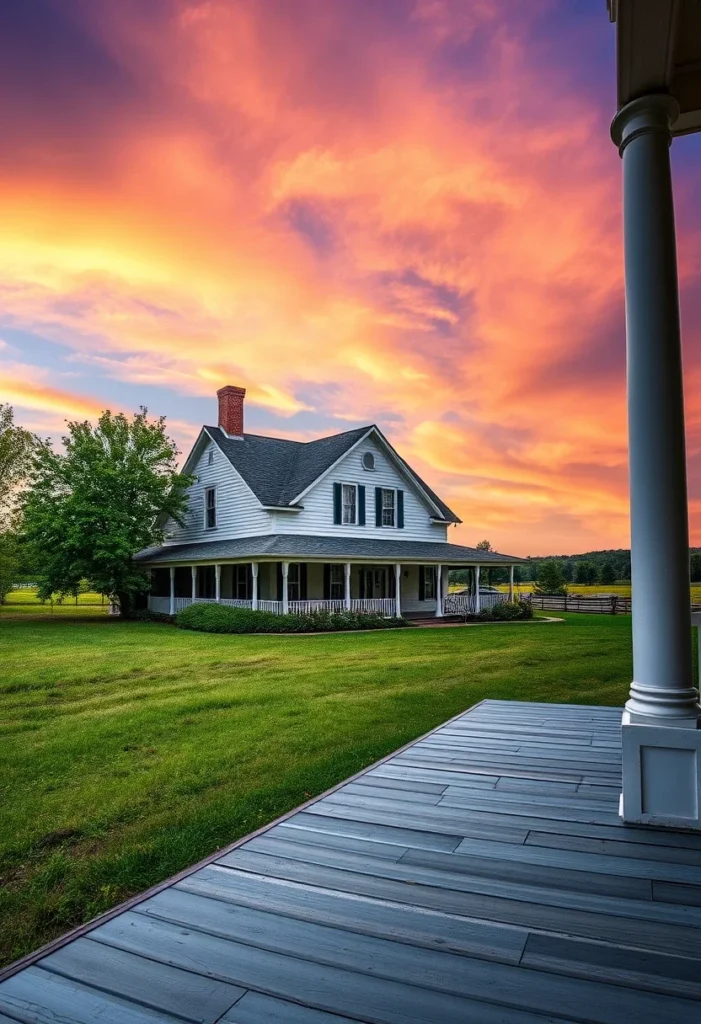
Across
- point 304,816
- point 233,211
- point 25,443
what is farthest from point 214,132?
point 25,443

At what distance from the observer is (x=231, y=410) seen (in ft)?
83.0

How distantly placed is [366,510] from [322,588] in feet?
11.7

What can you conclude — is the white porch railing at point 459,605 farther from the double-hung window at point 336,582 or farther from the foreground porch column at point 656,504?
the foreground porch column at point 656,504

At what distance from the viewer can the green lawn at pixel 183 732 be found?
3451mm

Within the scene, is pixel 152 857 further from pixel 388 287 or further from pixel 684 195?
pixel 388 287

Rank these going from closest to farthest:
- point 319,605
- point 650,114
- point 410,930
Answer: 1. point 410,930
2. point 650,114
3. point 319,605

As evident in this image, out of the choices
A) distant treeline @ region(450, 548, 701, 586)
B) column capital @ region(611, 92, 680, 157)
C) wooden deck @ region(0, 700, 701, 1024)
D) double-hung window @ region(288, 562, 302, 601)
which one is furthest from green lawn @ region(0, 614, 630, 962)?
distant treeline @ region(450, 548, 701, 586)

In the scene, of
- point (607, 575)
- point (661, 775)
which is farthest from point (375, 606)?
point (607, 575)

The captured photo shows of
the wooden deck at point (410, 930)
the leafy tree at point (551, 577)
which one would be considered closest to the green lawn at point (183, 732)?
the wooden deck at point (410, 930)

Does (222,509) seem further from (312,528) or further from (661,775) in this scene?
(661,775)

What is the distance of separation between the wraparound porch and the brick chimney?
5.69 m

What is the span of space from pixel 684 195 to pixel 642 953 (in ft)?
23.0

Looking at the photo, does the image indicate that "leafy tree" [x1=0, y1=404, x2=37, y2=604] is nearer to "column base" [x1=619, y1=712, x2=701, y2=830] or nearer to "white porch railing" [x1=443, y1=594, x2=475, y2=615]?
"white porch railing" [x1=443, y1=594, x2=475, y2=615]

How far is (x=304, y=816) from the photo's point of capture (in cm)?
346
